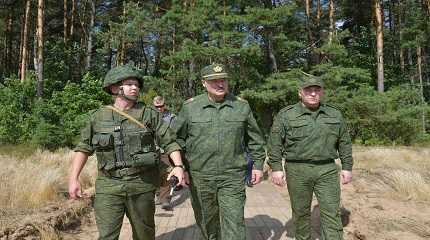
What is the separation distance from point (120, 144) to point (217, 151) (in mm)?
976

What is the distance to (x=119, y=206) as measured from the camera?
3.93 meters

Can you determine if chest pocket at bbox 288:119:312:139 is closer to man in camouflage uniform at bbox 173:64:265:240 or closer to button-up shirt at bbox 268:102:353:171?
button-up shirt at bbox 268:102:353:171

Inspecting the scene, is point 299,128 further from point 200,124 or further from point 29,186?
point 29,186

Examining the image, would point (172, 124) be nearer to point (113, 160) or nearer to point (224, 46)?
point (113, 160)

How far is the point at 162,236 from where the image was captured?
6055mm

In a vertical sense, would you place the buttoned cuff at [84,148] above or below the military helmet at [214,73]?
below

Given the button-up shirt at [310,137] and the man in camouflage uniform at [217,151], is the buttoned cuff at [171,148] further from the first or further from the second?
the button-up shirt at [310,137]

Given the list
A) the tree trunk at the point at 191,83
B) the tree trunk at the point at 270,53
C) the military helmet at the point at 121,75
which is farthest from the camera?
the tree trunk at the point at 270,53

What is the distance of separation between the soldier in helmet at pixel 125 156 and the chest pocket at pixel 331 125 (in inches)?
68.4

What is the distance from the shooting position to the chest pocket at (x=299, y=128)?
4.96m

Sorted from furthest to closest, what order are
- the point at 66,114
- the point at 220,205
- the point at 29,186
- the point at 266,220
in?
the point at 66,114 < the point at 29,186 < the point at 266,220 < the point at 220,205

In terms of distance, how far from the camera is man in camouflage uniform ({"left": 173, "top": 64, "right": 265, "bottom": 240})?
14.5ft

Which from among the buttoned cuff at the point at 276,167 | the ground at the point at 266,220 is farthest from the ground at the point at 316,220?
the buttoned cuff at the point at 276,167

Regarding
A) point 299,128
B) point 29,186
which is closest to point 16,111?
point 29,186
